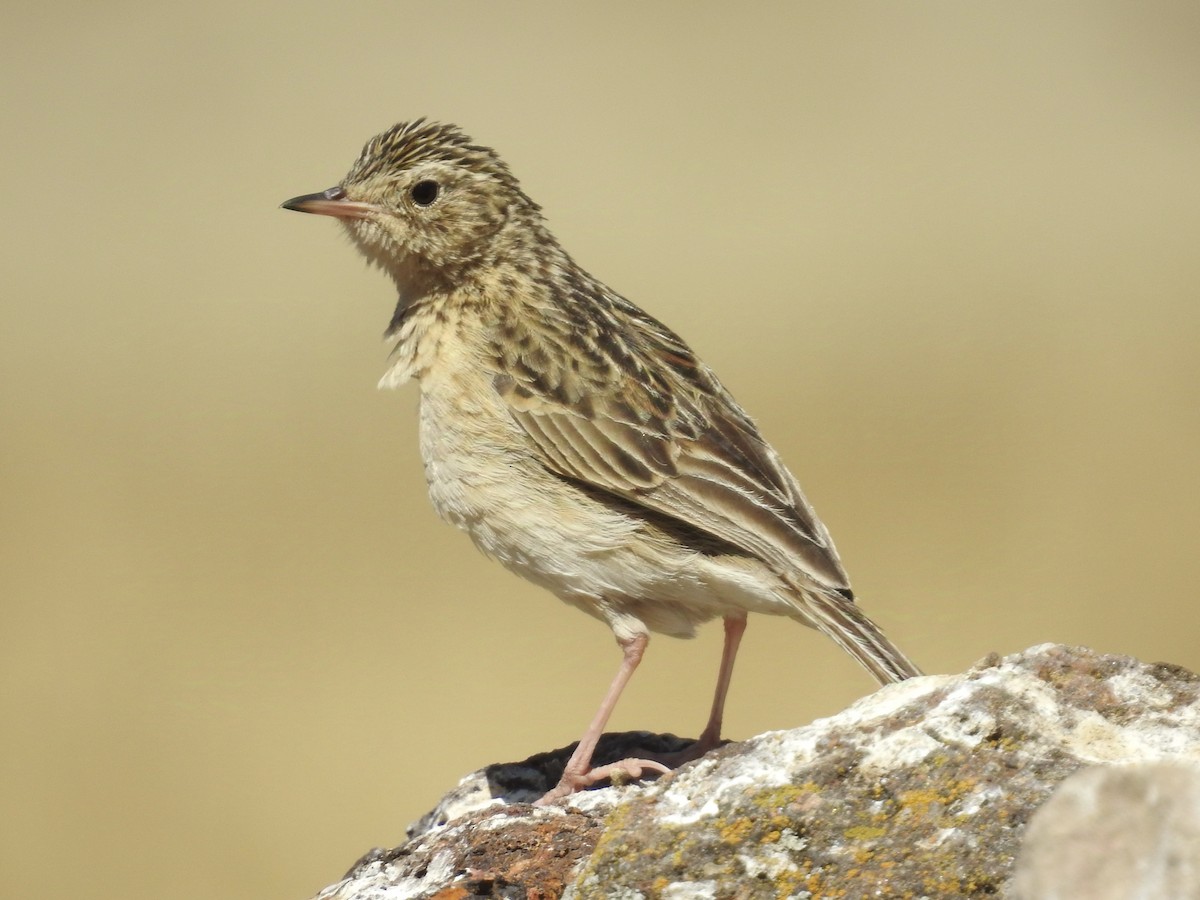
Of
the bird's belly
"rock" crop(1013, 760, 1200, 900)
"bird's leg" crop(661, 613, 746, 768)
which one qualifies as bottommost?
"bird's leg" crop(661, 613, 746, 768)

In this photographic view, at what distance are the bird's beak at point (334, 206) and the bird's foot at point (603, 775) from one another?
2913 millimetres

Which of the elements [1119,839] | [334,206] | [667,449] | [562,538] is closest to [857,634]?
[667,449]

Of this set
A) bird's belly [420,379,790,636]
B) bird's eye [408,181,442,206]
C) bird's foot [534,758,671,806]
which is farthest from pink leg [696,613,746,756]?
bird's eye [408,181,442,206]

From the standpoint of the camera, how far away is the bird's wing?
5449 mm

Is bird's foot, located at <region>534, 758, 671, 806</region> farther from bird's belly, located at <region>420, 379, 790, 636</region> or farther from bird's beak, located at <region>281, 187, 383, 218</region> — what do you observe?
bird's beak, located at <region>281, 187, 383, 218</region>

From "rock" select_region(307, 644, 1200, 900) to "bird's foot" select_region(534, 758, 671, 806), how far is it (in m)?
0.65

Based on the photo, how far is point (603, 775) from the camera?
Result: 16.7 feet

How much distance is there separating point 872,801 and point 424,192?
399 cm

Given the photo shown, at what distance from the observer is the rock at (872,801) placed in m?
3.58

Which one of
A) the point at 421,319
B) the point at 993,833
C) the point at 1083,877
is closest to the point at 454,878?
the point at 993,833

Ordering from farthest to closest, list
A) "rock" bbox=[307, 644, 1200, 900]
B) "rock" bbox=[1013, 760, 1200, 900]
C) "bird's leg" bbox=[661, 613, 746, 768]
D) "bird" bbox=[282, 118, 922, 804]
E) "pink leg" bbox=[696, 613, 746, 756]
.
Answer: "pink leg" bbox=[696, 613, 746, 756] < "bird's leg" bbox=[661, 613, 746, 768] < "bird" bbox=[282, 118, 922, 804] < "rock" bbox=[307, 644, 1200, 900] < "rock" bbox=[1013, 760, 1200, 900]

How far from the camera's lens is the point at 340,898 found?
4402mm

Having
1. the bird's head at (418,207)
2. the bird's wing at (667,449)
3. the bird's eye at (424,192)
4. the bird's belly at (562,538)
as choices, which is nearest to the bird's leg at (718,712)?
the bird's belly at (562,538)

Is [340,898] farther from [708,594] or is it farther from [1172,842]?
[1172,842]
